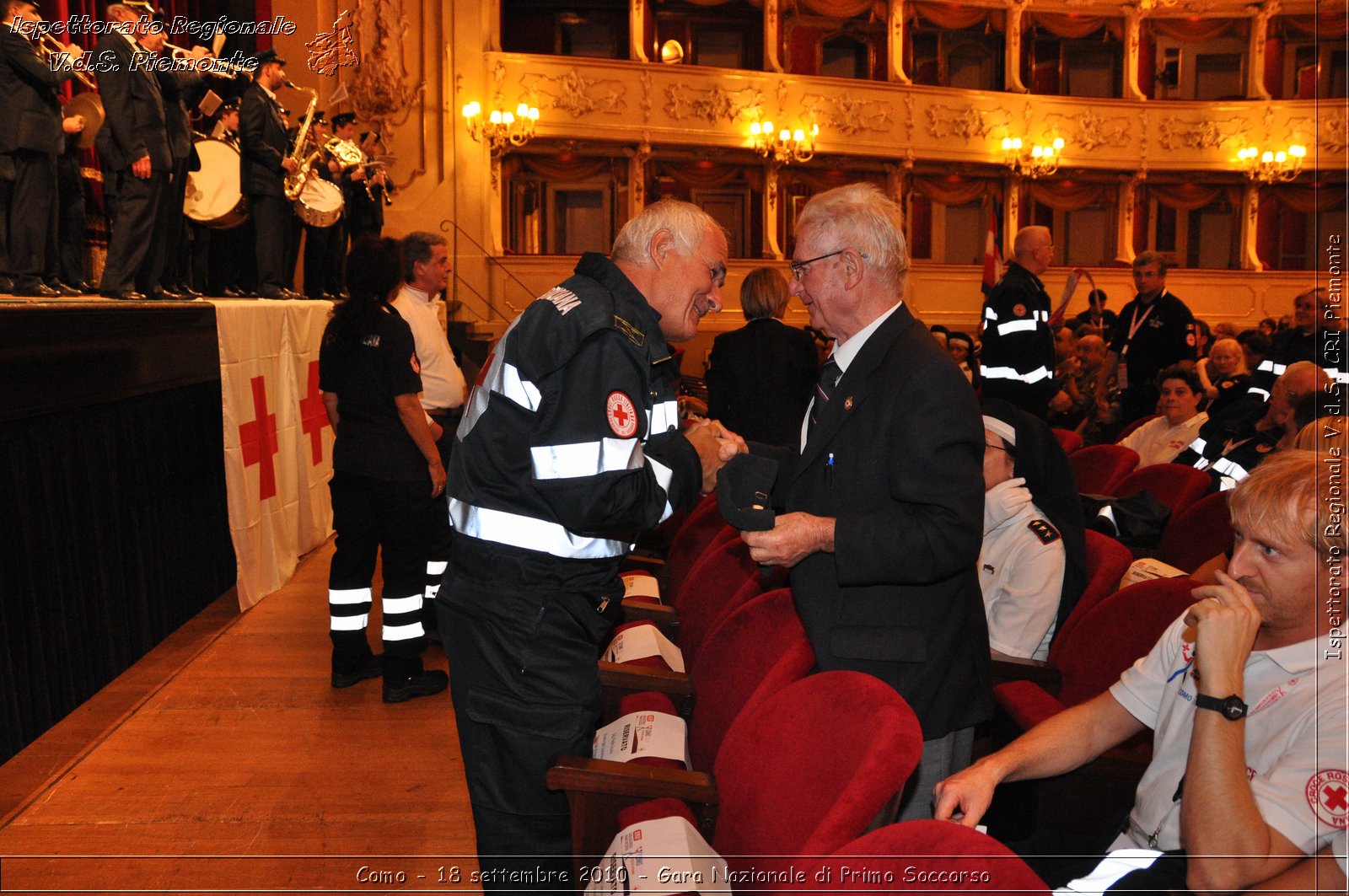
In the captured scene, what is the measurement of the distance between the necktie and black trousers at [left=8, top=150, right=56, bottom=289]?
404 centimetres

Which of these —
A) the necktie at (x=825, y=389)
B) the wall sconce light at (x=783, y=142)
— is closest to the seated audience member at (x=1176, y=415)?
the necktie at (x=825, y=389)

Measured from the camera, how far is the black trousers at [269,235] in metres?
6.40

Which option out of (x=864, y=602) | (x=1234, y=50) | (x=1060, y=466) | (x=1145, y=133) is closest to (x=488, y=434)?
(x=864, y=602)

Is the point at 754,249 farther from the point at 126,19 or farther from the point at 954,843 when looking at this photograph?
the point at 954,843

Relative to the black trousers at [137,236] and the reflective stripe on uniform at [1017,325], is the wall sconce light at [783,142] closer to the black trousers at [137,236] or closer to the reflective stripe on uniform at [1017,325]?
the black trousers at [137,236]

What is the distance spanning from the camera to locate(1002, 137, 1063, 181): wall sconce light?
14.6 metres

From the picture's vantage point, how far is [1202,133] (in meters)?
15.1

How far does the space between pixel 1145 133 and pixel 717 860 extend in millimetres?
16424

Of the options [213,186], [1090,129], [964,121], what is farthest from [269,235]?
[1090,129]

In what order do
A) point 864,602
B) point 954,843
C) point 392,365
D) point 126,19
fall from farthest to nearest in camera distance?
point 126,19
point 392,365
point 864,602
point 954,843

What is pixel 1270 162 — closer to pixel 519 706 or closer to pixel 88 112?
pixel 88 112

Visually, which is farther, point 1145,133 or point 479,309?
point 1145,133

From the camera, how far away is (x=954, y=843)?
0.97 meters

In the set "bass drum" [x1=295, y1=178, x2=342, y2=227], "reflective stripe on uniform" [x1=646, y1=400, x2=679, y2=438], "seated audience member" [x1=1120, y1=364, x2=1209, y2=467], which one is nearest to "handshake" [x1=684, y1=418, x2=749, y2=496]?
"reflective stripe on uniform" [x1=646, y1=400, x2=679, y2=438]
